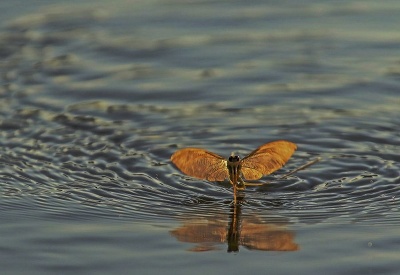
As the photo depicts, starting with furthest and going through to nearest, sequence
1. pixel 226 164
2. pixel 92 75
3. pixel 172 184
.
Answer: pixel 92 75, pixel 172 184, pixel 226 164

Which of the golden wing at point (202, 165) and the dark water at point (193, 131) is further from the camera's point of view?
the golden wing at point (202, 165)

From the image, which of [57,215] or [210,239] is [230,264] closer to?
[210,239]

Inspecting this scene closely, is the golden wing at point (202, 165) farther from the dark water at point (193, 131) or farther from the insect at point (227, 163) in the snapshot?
the dark water at point (193, 131)

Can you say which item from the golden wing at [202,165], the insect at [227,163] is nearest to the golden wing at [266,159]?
the insect at [227,163]

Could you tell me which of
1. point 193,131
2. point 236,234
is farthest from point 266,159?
point 193,131

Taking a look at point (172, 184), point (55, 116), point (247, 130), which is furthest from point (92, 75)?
point (172, 184)

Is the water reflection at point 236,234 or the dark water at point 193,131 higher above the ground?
the dark water at point 193,131

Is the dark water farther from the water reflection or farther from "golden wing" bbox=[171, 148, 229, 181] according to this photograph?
"golden wing" bbox=[171, 148, 229, 181]
